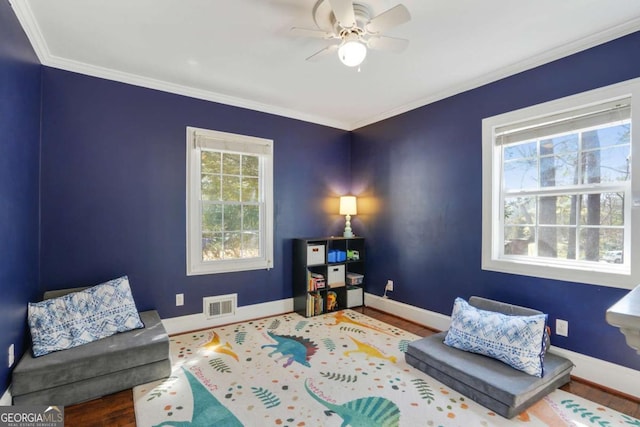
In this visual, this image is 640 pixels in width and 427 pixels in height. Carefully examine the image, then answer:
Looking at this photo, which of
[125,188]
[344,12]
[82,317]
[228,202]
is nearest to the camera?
[344,12]

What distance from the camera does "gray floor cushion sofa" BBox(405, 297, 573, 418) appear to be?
79.6 inches

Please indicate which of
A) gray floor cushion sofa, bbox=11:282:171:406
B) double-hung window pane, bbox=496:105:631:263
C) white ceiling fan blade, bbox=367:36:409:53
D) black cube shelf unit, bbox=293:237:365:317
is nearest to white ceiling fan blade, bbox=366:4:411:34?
white ceiling fan blade, bbox=367:36:409:53

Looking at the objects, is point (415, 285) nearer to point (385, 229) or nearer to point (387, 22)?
point (385, 229)

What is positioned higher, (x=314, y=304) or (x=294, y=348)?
(x=314, y=304)

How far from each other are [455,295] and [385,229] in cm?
119

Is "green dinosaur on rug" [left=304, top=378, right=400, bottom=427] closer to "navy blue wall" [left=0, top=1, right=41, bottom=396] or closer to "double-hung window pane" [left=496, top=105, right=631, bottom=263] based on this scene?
"double-hung window pane" [left=496, top=105, right=631, bottom=263]

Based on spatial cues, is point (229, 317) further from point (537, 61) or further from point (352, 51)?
point (537, 61)

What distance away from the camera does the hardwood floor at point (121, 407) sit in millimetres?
1953

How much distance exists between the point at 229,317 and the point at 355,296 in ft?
5.50

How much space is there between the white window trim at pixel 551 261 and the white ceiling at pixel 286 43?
394 mm

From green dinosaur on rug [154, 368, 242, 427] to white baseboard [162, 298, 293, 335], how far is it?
1.16 m

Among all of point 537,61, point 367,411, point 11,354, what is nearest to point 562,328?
point 367,411

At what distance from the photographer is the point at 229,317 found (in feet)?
12.0

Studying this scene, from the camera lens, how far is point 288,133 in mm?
4133
